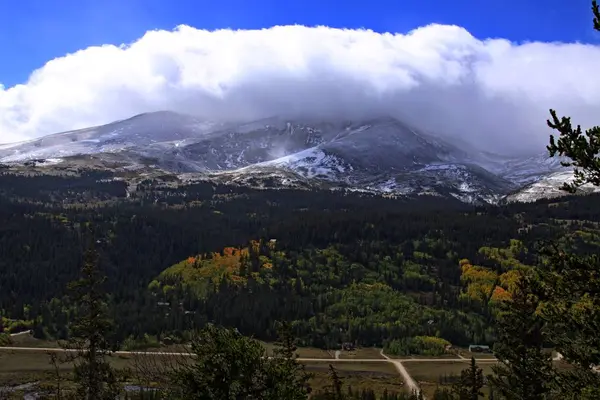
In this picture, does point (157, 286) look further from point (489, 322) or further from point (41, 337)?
point (489, 322)

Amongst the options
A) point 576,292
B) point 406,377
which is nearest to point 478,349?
point 406,377

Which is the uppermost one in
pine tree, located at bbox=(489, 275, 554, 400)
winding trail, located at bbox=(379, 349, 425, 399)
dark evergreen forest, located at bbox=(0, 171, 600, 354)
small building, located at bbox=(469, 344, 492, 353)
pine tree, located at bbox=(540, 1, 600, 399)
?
pine tree, located at bbox=(540, 1, 600, 399)

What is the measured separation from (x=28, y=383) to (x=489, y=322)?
10231cm

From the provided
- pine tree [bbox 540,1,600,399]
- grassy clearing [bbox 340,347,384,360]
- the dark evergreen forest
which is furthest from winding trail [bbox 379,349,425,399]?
pine tree [bbox 540,1,600,399]

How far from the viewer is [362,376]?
4011 inches

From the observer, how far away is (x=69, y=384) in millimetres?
96938

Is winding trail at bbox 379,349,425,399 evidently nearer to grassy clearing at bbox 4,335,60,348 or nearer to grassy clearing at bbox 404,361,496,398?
grassy clearing at bbox 404,361,496,398

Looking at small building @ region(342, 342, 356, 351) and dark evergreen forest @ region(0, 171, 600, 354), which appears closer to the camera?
small building @ region(342, 342, 356, 351)

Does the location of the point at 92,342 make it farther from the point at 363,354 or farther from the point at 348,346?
the point at 348,346

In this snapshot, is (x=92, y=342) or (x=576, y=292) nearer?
(x=576, y=292)

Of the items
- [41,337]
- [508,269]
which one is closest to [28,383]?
[41,337]

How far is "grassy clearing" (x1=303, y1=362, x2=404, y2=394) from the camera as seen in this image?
94825mm

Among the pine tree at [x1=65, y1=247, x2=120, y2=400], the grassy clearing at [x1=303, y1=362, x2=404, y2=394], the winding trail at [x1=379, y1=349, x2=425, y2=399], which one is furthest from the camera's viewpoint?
the grassy clearing at [x1=303, y1=362, x2=404, y2=394]

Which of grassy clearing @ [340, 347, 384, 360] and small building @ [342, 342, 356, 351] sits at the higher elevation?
small building @ [342, 342, 356, 351]
